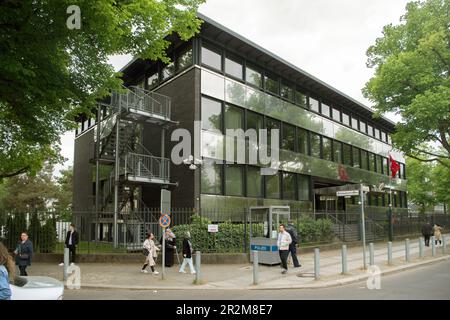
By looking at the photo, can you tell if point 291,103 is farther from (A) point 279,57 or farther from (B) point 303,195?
(B) point 303,195

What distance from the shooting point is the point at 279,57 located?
83.3 ft

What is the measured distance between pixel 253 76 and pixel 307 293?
1660 centimetres

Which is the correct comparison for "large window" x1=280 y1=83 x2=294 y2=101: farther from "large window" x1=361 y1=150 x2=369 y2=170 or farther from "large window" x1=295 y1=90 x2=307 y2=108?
"large window" x1=361 y1=150 x2=369 y2=170

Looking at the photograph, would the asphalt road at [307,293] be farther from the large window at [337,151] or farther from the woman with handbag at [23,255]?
the large window at [337,151]

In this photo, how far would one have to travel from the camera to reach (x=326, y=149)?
3112 cm

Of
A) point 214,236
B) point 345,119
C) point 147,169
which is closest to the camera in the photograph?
point 214,236

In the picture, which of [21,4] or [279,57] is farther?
[279,57]

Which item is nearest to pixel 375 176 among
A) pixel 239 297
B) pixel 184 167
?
pixel 184 167

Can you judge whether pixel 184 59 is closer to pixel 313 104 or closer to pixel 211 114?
pixel 211 114

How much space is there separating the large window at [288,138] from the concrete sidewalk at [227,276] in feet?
35.1

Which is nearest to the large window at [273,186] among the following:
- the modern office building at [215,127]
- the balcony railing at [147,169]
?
the modern office building at [215,127]

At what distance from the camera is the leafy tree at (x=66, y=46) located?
35.9 feet

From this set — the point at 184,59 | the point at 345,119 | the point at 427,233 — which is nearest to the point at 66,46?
the point at 184,59

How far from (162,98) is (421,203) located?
4865cm
